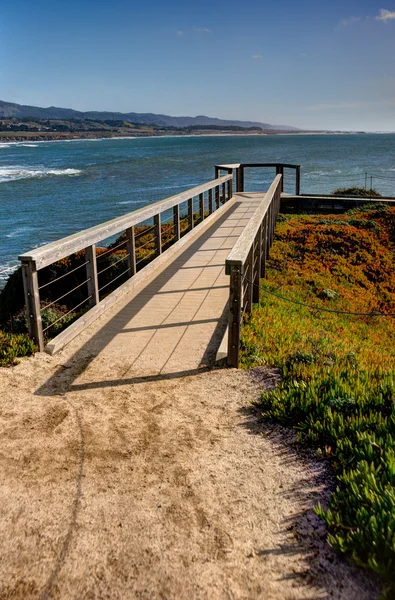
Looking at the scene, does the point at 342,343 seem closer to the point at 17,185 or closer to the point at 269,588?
the point at 269,588

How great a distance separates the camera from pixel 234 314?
521cm

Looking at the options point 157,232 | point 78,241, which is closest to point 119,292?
point 78,241

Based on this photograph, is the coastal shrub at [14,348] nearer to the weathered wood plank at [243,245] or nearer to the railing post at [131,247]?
the weathered wood plank at [243,245]

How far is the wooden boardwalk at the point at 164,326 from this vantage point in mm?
5375

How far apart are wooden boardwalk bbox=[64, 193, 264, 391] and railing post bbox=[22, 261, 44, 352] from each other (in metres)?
0.63

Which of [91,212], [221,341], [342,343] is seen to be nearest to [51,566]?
[221,341]

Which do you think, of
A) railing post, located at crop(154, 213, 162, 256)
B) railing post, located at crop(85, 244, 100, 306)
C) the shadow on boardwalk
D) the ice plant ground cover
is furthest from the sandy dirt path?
railing post, located at crop(154, 213, 162, 256)

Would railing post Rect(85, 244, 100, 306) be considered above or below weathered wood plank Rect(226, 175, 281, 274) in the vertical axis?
below

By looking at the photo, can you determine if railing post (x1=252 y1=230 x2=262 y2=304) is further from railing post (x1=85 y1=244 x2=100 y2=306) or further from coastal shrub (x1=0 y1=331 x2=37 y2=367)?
coastal shrub (x1=0 y1=331 x2=37 y2=367)

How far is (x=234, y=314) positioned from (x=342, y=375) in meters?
1.26

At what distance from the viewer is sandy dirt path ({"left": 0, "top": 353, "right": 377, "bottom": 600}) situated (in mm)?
2602

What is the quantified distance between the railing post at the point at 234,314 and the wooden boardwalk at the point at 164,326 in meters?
0.28

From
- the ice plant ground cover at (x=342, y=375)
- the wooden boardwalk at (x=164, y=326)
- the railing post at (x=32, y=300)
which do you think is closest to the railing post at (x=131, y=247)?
the wooden boardwalk at (x=164, y=326)

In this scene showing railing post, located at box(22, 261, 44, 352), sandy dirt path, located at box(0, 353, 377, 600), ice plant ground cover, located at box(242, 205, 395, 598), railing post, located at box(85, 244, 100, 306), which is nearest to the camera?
sandy dirt path, located at box(0, 353, 377, 600)
